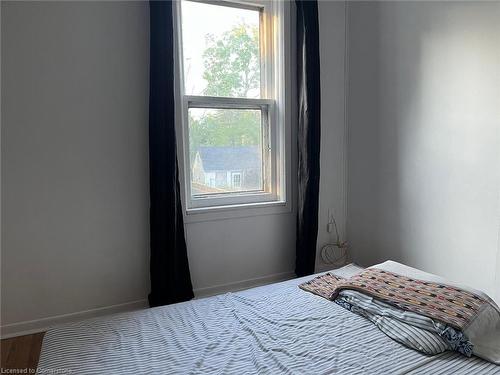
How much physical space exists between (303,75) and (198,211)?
4.45 ft

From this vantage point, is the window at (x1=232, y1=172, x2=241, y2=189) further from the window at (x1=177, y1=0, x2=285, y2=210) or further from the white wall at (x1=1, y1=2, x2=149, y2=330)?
the white wall at (x1=1, y1=2, x2=149, y2=330)

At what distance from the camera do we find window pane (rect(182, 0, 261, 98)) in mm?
2578

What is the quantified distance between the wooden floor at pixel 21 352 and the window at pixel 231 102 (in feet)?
4.24

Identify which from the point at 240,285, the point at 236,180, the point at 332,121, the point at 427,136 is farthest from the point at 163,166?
the point at 427,136

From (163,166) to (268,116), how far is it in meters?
1.00

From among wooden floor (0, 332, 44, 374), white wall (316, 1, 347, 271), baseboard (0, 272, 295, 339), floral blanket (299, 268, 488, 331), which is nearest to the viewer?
floral blanket (299, 268, 488, 331)

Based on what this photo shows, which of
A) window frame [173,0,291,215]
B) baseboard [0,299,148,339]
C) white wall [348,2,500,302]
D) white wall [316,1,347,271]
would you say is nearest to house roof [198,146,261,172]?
window frame [173,0,291,215]

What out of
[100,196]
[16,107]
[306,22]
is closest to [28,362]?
[100,196]

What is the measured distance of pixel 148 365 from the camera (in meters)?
1.34

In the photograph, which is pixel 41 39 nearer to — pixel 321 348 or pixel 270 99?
pixel 270 99

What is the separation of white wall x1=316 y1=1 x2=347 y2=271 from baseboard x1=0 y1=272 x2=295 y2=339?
24.3 inches

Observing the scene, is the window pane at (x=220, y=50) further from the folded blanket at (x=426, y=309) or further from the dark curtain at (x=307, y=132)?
the folded blanket at (x=426, y=309)

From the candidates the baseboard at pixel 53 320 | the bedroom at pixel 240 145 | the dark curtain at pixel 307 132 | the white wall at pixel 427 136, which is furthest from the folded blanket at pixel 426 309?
the baseboard at pixel 53 320

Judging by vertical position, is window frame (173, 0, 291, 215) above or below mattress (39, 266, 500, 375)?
above
